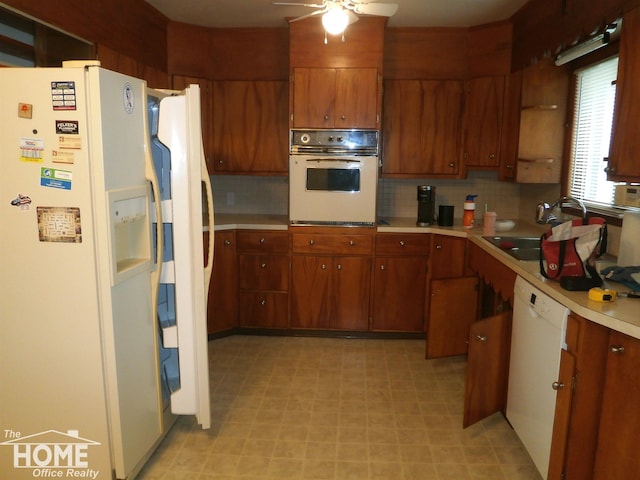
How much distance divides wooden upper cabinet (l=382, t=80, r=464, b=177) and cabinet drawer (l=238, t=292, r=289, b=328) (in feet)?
4.55

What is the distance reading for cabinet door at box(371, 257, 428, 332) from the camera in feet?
12.1

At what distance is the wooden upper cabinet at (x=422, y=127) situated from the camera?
3752 millimetres

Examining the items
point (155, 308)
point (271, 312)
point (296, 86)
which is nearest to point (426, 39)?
point (296, 86)

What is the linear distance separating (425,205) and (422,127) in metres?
0.64

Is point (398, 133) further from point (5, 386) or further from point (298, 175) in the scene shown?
point (5, 386)

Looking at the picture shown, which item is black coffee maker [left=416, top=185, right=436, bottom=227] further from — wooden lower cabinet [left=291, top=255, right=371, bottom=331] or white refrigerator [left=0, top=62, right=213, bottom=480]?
white refrigerator [left=0, top=62, right=213, bottom=480]

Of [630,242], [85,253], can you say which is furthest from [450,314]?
[85,253]

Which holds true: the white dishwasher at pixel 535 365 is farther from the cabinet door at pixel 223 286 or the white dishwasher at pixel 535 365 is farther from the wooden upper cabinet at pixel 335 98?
the cabinet door at pixel 223 286

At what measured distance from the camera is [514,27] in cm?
351

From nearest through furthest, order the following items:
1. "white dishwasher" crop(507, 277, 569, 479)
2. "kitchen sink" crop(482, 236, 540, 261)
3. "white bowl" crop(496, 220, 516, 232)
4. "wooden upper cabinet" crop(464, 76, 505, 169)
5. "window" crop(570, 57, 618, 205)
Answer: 1. "white dishwasher" crop(507, 277, 569, 479)
2. "kitchen sink" crop(482, 236, 540, 261)
3. "window" crop(570, 57, 618, 205)
4. "white bowl" crop(496, 220, 516, 232)
5. "wooden upper cabinet" crop(464, 76, 505, 169)

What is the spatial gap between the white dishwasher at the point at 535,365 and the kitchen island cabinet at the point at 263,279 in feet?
6.18

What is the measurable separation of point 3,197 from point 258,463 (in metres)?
1.59

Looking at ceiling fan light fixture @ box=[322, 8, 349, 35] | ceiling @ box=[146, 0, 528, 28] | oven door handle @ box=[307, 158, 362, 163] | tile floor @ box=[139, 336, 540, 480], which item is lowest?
tile floor @ box=[139, 336, 540, 480]

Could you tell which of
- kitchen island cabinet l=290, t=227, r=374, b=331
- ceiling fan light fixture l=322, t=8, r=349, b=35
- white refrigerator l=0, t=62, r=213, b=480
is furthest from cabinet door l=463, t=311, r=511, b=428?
ceiling fan light fixture l=322, t=8, r=349, b=35
